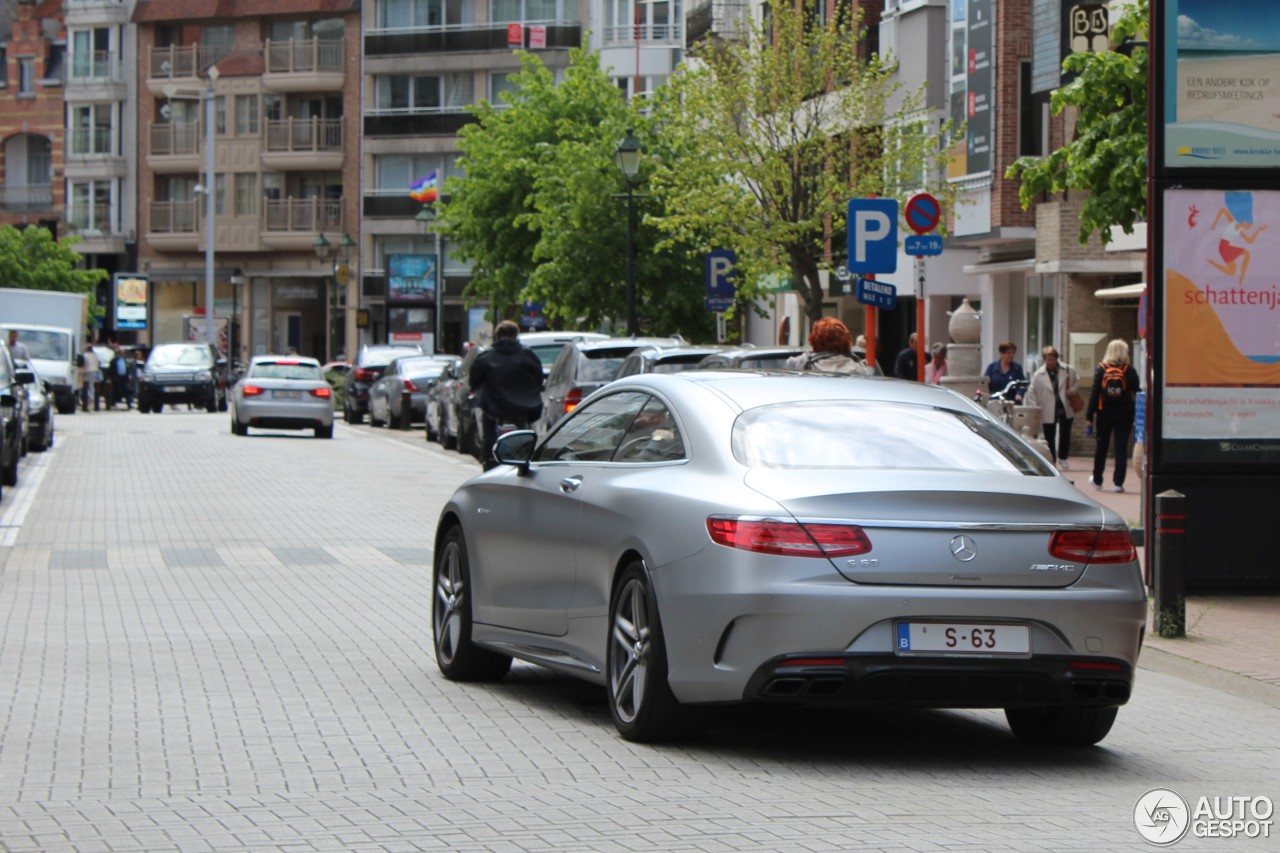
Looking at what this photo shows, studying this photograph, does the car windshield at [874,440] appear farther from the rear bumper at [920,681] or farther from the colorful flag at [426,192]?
the colorful flag at [426,192]

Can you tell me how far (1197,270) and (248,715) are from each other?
7433 millimetres

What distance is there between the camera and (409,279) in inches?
2968

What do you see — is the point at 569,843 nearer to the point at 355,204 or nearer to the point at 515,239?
the point at 515,239

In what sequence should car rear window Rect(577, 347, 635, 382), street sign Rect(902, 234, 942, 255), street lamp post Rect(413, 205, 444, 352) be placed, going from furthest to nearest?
street lamp post Rect(413, 205, 444, 352)
car rear window Rect(577, 347, 635, 382)
street sign Rect(902, 234, 942, 255)

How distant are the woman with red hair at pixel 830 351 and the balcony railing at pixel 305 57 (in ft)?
235

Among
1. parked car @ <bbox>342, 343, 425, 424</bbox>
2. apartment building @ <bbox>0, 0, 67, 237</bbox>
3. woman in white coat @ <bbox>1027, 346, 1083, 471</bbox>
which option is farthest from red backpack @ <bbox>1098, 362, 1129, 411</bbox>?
apartment building @ <bbox>0, 0, 67, 237</bbox>

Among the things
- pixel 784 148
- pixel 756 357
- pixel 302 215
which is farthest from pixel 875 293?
pixel 302 215

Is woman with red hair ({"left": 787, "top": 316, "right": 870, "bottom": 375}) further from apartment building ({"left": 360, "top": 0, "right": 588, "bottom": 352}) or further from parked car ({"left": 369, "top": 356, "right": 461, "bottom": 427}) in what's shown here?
apartment building ({"left": 360, "top": 0, "right": 588, "bottom": 352})

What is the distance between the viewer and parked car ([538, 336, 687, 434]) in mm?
27422

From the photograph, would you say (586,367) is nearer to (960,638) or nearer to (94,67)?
(960,638)

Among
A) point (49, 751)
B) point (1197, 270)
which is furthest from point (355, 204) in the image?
point (49, 751)

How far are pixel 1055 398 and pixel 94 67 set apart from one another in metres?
68.4

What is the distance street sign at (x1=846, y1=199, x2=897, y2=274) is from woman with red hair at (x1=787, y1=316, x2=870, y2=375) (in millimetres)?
3522

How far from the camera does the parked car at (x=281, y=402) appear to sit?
39.8 meters
